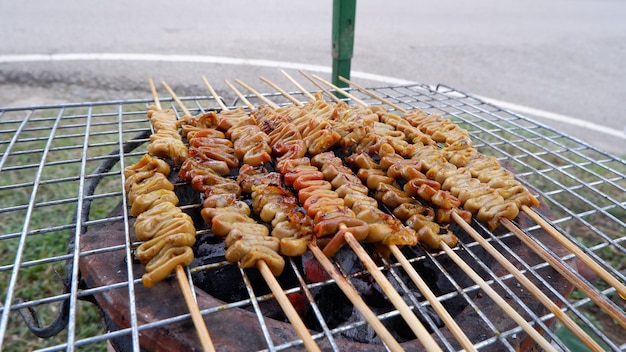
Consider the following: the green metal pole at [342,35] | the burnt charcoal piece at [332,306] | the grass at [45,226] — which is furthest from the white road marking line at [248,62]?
the burnt charcoal piece at [332,306]

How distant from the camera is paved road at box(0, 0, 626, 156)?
826 centimetres

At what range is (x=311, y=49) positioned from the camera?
1020cm

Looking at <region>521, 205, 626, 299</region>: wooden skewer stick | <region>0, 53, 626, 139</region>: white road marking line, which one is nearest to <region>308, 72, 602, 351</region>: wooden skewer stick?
<region>521, 205, 626, 299</region>: wooden skewer stick

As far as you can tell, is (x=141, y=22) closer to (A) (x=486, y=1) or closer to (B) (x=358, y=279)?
(B) (x=358, y=279)

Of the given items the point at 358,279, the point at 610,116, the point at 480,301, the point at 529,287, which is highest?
the point at 529,287

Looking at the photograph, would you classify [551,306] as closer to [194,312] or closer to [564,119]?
[194,312]

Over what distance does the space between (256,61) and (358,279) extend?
7597mm

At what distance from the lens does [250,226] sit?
233cm

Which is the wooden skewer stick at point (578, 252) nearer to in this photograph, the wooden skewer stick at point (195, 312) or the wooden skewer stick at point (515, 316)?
the wooden skewer stick at point (515, 316)

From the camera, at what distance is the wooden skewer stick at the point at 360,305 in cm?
162

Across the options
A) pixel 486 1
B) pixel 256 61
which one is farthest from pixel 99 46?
pixel 486 1

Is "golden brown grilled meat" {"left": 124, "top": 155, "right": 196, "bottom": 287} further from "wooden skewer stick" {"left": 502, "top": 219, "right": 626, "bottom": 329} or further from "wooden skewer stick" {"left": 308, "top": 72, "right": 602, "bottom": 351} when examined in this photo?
"wooden skewer stick" {"left": 502, "top": 219, "right": 626, "bottom": 329}

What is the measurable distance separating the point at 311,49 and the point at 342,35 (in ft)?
19.2

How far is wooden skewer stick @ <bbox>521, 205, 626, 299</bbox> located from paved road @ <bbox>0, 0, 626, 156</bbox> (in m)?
6.09
